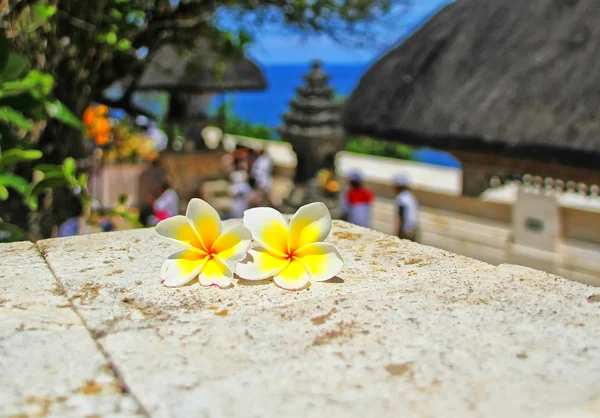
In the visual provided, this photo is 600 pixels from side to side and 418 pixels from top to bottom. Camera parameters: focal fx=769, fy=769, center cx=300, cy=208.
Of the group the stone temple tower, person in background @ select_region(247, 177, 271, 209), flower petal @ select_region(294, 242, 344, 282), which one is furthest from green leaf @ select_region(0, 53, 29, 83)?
the stone temple tower

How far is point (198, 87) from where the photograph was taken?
35.1 feet

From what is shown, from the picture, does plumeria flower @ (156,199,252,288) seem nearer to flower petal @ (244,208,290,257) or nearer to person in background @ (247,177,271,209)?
flower petal @ (244,208,290,257)

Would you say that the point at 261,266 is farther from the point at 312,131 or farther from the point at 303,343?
the point at 312,131

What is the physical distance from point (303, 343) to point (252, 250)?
1.49 feet

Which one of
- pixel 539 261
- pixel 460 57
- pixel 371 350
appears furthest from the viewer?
pixel 539 261

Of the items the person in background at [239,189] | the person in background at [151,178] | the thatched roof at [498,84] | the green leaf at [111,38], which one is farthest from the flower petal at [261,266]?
the person in background at [239,189]

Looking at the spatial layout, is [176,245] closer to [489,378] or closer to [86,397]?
[86,397]

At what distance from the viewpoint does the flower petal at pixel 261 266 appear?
1497 millimetres

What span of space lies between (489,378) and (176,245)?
0.75 meters

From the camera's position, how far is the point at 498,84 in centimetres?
541

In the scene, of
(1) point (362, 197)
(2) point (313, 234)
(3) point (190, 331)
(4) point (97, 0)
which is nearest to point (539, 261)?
(1) point (362, 197)

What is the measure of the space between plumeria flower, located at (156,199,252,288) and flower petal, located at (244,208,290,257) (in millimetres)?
29

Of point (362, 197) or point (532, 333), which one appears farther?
point (362, 197)

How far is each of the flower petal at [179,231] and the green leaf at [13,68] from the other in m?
1.19
